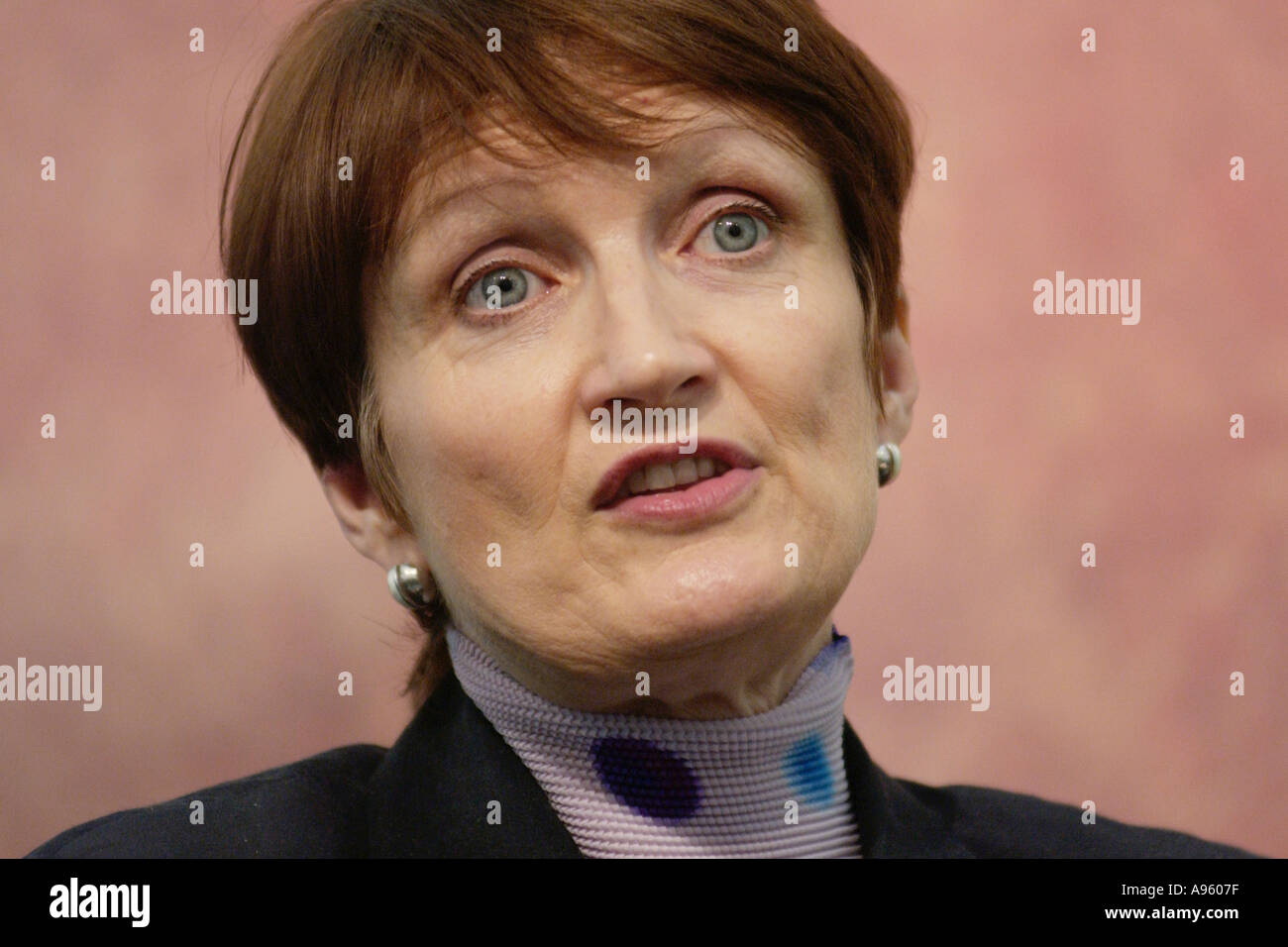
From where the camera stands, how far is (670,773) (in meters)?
1.31

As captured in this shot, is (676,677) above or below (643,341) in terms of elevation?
below

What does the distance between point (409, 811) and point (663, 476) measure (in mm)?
374

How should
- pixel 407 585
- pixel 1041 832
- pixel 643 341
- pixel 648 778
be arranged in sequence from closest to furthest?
pixel 643 341 < pixel 648 778 < pixel 407 585 < pixel 1041 832

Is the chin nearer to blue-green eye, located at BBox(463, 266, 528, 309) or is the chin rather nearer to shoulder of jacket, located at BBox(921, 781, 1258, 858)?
blue-green eye, located at BBox(463, 266, 528, 309)

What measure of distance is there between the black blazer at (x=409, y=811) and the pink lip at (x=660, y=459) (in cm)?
27

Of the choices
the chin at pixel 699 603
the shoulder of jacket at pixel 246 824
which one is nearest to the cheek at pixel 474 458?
the chin at pixel 699 603

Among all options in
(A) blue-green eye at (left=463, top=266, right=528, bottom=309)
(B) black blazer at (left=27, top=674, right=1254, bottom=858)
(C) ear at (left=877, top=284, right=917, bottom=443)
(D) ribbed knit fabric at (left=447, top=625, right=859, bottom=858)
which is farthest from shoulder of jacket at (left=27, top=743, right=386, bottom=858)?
(C) ear at (left=877, top=284, right=917, bottom=443)

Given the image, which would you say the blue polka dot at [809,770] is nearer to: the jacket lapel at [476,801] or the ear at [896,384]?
the jacket lapel at [476,801]

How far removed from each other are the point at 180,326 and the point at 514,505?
31.2 inches

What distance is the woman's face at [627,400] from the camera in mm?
1212

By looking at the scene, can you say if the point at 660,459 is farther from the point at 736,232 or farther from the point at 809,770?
the point at 809,770

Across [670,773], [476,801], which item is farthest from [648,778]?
[476,801]
